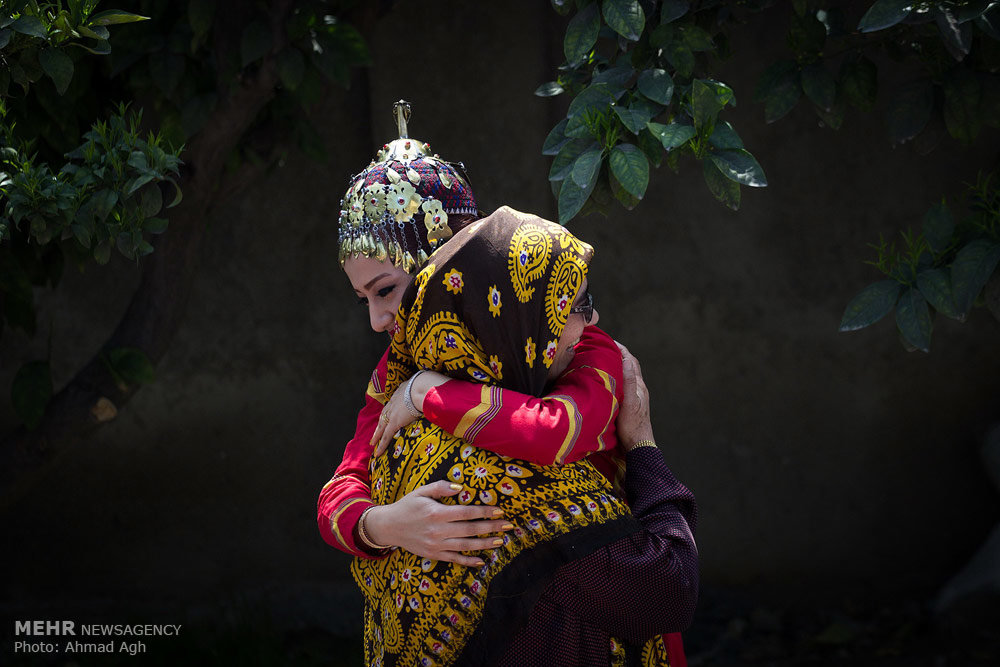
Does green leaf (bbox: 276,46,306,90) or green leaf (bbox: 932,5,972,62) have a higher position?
green leaf (bbox: 932,5,972,62)

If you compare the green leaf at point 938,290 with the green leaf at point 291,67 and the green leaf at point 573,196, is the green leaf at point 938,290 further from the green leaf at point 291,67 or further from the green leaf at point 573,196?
the green leaf at point 291,67

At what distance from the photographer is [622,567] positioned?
1.67 meters

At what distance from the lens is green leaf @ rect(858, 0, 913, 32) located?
195 cm

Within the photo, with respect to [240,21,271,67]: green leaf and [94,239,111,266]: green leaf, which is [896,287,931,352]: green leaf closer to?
[94,239,111,266]: green leaf

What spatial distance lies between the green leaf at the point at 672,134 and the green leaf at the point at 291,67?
137cm

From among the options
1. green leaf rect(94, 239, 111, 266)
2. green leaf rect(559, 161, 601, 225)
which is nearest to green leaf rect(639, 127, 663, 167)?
green leaf rect(559, 161, 601, 225)

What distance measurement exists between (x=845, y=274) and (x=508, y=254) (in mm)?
2592

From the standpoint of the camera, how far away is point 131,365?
3115mm

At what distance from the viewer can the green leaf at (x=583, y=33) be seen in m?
2.12

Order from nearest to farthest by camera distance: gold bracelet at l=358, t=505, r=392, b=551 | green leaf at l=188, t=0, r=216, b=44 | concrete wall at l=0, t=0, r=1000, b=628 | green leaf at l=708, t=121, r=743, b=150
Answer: gold bracelet at l=358, t=505, r=392, b=551 < green leaf at l=708, t=121, r=743, b=150 < green leaf at l=188, t=0, r=216, b=44 < concrete wall at l=0, t=0, r=1000, b=628

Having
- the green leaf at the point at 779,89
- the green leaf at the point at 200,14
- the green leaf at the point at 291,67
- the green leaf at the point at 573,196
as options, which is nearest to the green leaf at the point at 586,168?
the green leaf at the point at 573,196

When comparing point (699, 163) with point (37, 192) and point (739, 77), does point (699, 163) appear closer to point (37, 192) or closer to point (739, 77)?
point (739, 77)

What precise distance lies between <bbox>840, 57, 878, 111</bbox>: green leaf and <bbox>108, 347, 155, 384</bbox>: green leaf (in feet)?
6.96

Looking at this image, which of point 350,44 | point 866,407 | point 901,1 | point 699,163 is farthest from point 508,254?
point 866,407
